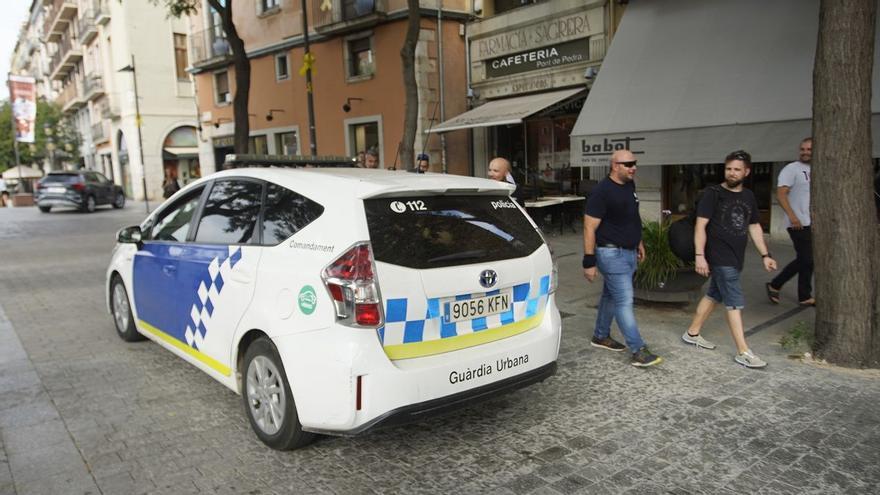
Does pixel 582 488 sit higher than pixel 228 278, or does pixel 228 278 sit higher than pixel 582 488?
pixel 228 278

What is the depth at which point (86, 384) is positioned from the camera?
4.91 m

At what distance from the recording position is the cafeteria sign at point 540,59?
44.0ft

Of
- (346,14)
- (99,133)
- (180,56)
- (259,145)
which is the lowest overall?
(259,145)

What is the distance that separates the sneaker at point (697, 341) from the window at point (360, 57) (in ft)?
46.8

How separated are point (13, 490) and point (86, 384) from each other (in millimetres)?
1702

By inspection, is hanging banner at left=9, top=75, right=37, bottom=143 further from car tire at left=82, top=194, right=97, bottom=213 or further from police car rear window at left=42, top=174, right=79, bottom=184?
car tire at left=82, top=194, right=97, bottom=213

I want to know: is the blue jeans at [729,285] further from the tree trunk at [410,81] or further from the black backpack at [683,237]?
the tree trunk at [410,81]

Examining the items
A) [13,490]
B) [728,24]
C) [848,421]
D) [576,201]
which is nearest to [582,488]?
[848,421]

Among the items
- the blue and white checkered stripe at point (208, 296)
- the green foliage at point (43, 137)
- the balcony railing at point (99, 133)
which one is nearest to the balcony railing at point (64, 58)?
the green foliage at point (43, 137)

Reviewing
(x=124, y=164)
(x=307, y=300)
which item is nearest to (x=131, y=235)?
(x=307, y=300)

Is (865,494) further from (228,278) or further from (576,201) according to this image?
(576,201)

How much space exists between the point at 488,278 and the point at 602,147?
710 centimetres

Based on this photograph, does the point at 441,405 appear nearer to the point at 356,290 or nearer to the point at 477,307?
the point at 477,307

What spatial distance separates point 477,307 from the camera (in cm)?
351
